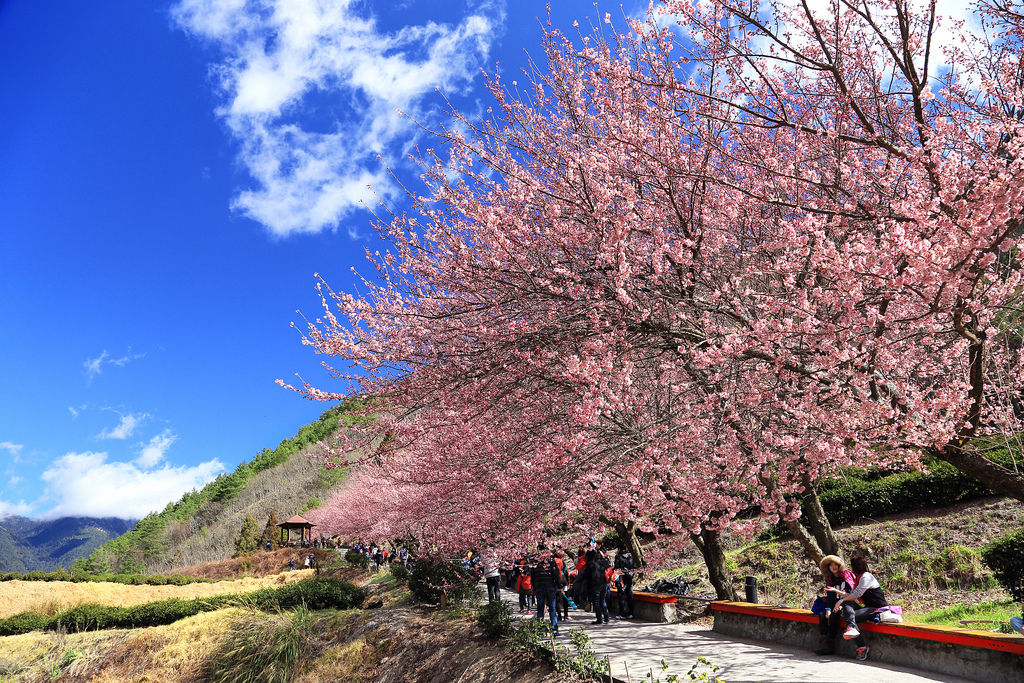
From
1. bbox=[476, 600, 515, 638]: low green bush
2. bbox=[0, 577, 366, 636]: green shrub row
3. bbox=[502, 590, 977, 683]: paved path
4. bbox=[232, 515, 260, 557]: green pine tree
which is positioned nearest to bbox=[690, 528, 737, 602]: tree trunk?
bbox=[502, 590, 977, 683]: paved path

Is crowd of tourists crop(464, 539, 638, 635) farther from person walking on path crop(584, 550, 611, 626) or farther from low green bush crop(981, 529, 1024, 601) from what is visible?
low green bush crop(981, 529, 1024, 601)

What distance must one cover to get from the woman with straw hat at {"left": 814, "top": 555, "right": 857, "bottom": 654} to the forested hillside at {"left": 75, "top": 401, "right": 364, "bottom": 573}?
2272 inches

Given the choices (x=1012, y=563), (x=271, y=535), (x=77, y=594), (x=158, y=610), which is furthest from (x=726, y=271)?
(x=271, y=535)

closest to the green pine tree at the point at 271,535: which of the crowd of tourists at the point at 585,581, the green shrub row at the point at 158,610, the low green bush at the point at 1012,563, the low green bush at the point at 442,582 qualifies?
the green shrub row at the point at 158,610

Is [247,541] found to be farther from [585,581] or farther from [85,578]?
[585,581]

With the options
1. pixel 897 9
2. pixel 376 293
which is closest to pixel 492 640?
pixel 376 293

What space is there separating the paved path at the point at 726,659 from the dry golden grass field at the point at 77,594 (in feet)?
64.7

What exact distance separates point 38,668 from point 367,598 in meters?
8.76

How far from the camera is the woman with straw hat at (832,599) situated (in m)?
6.98

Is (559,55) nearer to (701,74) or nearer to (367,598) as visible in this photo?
(701,74)

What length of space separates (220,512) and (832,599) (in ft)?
298

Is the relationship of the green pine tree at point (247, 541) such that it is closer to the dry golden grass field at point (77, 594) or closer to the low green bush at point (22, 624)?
the dry golden grass field at point (77, 594)

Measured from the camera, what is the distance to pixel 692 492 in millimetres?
7387

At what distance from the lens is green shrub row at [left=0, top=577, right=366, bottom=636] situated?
17.5m
